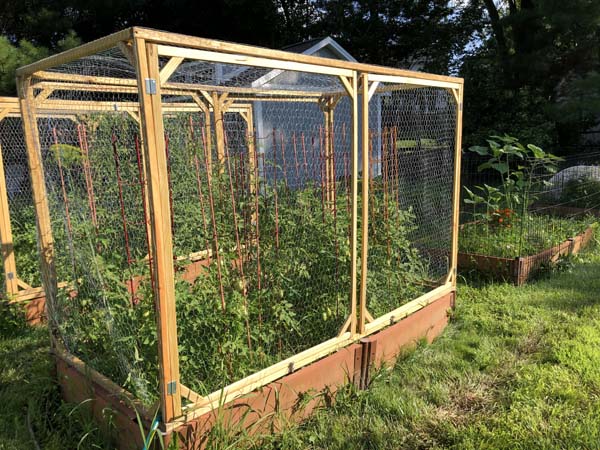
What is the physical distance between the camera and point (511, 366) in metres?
Result: 3.22

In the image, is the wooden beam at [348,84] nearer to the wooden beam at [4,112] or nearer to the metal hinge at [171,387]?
the metal hinge at [171,387]

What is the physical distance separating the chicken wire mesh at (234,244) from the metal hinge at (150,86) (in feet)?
0.67

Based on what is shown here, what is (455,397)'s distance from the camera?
9.59ft

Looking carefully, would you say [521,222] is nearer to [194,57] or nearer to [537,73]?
[194,57]

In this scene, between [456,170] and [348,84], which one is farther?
[456,170]

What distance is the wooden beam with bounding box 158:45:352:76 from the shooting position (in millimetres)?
1935

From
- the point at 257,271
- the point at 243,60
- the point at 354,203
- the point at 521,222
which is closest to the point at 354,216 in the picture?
the point at 354,203

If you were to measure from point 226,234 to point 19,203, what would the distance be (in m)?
3.40

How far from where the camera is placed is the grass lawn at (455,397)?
2508mm

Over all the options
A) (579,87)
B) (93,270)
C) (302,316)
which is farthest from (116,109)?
(579,87)

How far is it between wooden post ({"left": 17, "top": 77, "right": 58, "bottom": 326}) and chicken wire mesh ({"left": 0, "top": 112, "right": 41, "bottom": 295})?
167 cm

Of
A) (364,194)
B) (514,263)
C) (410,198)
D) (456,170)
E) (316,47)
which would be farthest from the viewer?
(316,47)

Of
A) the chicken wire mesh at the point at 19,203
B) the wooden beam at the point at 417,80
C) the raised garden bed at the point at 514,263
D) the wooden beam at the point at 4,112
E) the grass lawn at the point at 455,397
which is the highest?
the wooden beam at the point at 417,80

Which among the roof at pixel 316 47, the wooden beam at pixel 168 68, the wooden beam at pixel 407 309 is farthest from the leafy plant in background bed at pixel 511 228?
the roof at pixel 316 47
